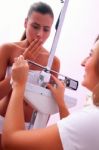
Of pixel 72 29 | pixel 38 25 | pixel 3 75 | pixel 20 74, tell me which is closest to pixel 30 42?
pixel 38 25

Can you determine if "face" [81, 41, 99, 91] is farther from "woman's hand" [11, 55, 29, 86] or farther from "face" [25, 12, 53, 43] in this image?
"face" [25, 12, 53, 43]

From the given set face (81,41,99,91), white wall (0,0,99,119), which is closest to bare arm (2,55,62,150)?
face (81,41,99,91)

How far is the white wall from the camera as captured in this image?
1.88 metres

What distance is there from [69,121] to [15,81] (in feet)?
0.71

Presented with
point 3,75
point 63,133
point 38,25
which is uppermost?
point 38,25

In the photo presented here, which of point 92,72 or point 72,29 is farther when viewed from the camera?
point 72,29

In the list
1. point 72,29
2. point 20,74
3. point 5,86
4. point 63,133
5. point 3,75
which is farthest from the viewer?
point 72,29

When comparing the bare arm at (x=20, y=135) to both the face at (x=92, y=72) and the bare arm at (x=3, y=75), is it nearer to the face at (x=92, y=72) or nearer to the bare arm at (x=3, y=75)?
the face at (x=92, y=72)

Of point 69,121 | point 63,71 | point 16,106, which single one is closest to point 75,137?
point 69,121

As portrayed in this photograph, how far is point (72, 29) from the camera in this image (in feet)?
6.32

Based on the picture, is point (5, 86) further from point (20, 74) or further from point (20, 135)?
point (20, 135)

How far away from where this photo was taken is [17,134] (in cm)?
71

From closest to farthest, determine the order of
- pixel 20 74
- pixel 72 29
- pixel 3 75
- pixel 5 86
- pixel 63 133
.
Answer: pixel 63 133 → pixel 20 74 → pixel 5 86 → pixel 3 75 → pixel 72 29

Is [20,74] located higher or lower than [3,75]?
higher
